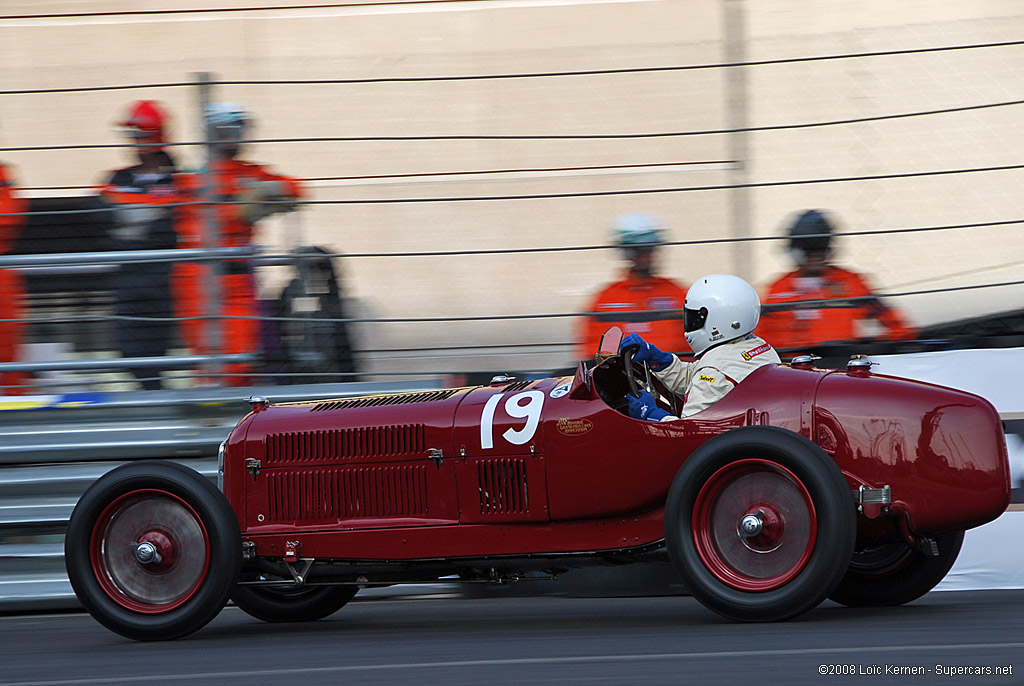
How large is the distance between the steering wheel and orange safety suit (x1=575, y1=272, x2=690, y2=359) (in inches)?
49.2

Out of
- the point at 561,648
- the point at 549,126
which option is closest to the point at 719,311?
the point at 561,648

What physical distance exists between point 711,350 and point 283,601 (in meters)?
2.13

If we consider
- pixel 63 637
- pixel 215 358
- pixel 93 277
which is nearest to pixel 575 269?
pixel 215 358

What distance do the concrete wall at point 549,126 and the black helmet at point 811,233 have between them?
3.5 inches

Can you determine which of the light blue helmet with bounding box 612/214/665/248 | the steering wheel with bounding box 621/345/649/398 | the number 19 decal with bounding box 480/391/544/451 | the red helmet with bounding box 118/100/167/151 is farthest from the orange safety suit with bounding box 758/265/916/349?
the red helmet with bounding box 118/100/167/151

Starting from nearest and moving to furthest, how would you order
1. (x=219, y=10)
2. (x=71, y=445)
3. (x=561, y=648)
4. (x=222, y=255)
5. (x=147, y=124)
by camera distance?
(x=561, y=648) < (x=71, y=445) < (x=222, y=255) < (x=147, y=124) < (x=219, y=10)

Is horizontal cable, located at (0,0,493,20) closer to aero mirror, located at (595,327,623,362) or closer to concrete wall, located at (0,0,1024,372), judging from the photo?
concrete wall, located at (0,0,1024,372)

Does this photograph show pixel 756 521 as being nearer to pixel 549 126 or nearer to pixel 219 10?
pixel 549 126

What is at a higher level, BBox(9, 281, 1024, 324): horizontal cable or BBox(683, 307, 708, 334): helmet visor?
BBox(683, 307, 708, 334): helmet visor

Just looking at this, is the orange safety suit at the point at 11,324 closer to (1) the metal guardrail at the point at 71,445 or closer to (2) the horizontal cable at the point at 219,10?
(1) the metal guardrail at the point at 71,445

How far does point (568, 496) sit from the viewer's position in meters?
5.24

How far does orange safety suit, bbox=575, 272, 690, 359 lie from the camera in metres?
6.95

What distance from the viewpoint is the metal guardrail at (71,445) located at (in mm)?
6625

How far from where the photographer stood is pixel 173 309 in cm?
703
